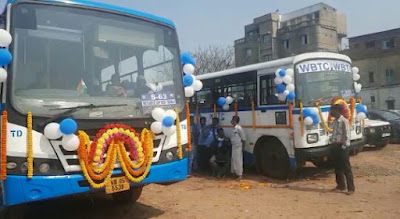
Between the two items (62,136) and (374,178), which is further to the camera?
(374,178)

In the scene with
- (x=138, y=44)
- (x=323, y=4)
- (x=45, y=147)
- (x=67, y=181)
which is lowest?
(x=67, y=181)

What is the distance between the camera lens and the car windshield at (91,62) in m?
4.66

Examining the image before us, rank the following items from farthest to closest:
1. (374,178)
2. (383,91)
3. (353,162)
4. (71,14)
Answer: (383,91)
(353,162)
(374,178)
(71,14)

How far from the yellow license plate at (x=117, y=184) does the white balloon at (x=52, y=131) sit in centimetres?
88

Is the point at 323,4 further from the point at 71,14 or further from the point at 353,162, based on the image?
the point at 71,14

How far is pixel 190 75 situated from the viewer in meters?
6.23

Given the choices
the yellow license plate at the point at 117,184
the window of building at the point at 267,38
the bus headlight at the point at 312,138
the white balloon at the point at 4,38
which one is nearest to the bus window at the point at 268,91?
the bus headlight at the point at 312,138

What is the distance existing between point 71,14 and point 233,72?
19.0ft

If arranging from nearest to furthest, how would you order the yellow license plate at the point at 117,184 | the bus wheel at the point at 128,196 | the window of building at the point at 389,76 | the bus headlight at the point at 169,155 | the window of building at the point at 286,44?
the yellow license plate at the point at 117,184, the bus headlight at the point at 169,155, the bus wheel at the point at 128,196, the window of building at the point at 389,76, the window of building at the point at 286,44

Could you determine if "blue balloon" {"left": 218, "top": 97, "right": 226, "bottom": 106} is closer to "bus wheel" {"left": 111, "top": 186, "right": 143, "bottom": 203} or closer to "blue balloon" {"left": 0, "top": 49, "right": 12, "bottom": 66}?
"bus wheel" {"left": 111, "top": 186, "right": 143, "bottom": 203}

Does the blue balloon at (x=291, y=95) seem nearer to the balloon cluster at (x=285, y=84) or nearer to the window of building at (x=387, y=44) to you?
the balloon cluster at (x=285, y=84)

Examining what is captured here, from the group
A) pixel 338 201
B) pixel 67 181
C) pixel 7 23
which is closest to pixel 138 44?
pixel 7 23

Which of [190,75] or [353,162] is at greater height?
[190,75]

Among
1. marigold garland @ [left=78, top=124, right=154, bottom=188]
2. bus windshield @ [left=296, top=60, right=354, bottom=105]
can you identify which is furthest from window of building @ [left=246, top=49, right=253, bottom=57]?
marigold garland @ [left=78, top=124, right=154, bottom=188]
